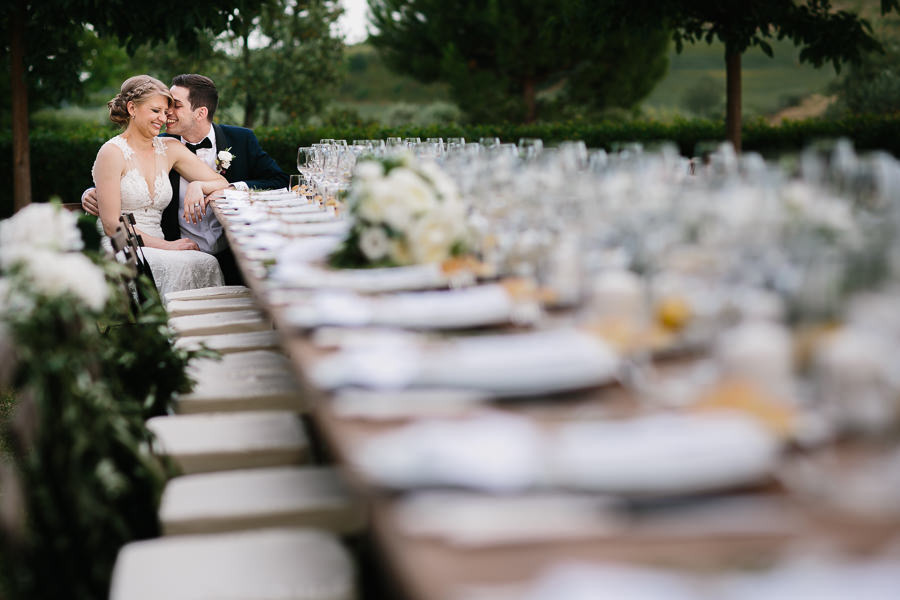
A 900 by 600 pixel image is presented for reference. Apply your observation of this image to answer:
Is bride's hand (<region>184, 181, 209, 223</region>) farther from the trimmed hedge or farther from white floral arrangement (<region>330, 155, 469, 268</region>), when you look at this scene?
the trimmed hedge

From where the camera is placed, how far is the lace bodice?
18.8ft

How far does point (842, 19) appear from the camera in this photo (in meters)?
10.0

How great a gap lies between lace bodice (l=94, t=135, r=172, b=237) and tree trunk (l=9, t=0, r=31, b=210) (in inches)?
146

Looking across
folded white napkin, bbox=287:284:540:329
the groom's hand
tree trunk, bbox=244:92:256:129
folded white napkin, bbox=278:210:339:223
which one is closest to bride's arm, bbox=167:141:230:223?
the groom's hand

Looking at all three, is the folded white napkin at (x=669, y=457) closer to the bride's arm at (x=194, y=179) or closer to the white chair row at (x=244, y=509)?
the white chair row at (x=244, y=509)

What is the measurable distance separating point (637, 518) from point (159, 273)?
5.06 m

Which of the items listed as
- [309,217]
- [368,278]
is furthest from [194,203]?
[368,278]

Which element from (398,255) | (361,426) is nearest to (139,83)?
(398,255)

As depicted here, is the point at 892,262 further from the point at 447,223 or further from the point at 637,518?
the point at 447,223

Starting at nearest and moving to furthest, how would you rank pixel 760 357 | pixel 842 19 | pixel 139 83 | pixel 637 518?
pixel 637 518 → pixel 760 357 → pixel 139 83 → pixel 842 19

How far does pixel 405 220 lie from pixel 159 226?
390 cm

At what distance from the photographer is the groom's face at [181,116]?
6496mm

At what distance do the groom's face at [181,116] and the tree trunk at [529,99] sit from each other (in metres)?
18.1

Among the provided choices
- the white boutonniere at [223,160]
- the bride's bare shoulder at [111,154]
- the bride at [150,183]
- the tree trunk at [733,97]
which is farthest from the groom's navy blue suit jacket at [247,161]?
the tree trunk at [733,97]
